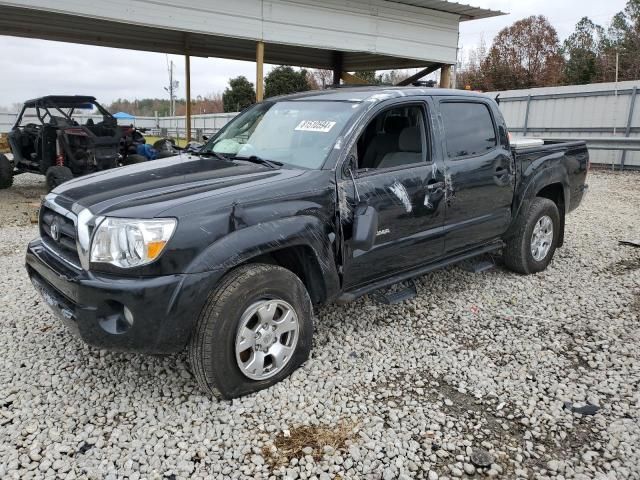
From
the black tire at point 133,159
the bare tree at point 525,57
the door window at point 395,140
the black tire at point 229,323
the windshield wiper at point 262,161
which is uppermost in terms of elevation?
the bare tree at point 525,57

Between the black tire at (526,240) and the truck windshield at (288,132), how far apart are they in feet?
7.76

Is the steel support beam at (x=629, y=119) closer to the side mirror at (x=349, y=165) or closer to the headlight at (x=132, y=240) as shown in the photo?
the side mirror at (x=349, y=165)

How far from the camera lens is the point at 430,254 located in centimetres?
394

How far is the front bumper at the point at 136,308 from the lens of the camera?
96.8 inches

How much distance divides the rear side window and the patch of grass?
94.1 inches

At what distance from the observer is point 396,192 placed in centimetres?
350

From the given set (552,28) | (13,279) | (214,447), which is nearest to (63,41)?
(13,279)

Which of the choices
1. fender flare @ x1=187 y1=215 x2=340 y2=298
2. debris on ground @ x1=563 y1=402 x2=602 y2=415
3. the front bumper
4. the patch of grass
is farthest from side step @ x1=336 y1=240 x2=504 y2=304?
debris on ground @ x1=563 y1=402 x2=602 y2=415

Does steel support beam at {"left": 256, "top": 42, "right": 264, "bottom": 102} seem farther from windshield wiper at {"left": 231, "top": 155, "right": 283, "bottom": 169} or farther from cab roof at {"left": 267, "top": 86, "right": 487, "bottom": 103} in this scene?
windshield wiper at {"left": 231, "top": 155, "right": 283, "bottom": 169}

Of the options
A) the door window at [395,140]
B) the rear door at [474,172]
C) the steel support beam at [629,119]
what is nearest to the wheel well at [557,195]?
the rear door at [474,172]

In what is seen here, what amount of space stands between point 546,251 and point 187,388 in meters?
4.05

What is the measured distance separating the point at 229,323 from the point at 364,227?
109cm

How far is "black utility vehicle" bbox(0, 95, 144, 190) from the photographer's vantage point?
896 centimetres

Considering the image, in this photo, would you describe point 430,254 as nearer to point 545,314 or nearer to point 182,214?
point 545,314
